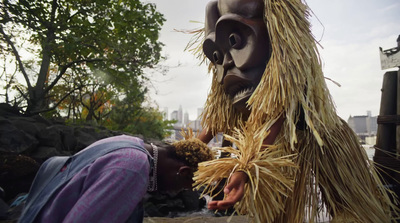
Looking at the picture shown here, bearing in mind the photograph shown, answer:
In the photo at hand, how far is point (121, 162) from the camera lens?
99 cm

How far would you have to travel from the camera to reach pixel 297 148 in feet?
5.18

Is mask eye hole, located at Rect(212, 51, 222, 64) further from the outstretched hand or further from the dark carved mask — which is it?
the outstretched hand

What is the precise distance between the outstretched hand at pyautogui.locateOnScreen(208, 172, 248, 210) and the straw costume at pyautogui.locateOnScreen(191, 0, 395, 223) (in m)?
0.06

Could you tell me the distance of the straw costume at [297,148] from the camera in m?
1.27

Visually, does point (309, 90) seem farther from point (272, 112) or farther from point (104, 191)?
point (104, 191)

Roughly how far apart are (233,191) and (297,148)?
0.65m

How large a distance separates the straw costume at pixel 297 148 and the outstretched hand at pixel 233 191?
0.06 meters

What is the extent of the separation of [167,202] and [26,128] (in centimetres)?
302

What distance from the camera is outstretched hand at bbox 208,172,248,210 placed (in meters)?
1.07

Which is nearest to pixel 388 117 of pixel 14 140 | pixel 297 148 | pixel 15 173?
pixel 297 148

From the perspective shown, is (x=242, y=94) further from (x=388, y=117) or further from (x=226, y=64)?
(x=388, y=117)

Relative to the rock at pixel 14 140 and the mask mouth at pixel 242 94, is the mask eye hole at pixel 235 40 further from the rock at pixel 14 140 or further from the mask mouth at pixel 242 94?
the rock at pixel 14 140

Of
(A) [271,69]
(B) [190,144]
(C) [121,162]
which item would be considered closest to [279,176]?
(B) [190,144]

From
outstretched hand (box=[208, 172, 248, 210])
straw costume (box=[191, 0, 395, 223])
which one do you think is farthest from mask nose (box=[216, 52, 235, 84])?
outstretched hand (box=[208, 172, 248, 210])
